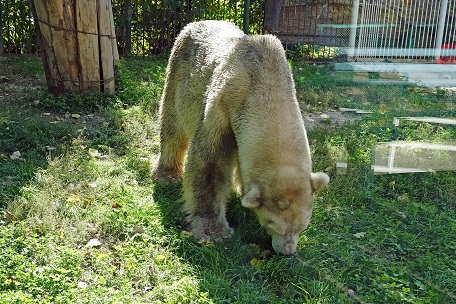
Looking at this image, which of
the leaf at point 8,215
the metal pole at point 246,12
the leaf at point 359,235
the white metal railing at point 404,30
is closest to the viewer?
the leaf at point 8,215

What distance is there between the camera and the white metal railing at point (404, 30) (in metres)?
8.33

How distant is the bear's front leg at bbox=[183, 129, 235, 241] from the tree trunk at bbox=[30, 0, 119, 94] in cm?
Result: 361

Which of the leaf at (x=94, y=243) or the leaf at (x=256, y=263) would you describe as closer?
the leaf at (x=256, y=263)

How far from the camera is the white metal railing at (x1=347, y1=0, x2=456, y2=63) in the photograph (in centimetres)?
833

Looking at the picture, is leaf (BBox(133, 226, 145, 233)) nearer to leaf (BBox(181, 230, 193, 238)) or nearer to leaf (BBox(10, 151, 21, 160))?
leaf (BBox(181, 230, 193, 238))

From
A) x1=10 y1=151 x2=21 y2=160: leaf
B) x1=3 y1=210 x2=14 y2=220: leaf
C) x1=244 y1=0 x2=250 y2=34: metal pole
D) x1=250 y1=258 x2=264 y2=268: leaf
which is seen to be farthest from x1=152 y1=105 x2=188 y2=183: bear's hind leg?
x1=244 y1=0 x2=250 y2=34: metal pole

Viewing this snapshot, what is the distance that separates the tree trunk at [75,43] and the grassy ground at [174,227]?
0.48 meters

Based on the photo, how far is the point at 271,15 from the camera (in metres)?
12.9

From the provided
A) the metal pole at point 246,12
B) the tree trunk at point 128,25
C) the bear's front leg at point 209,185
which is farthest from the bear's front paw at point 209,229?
the metal pole at point 246,12

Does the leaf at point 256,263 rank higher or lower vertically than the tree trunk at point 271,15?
lower

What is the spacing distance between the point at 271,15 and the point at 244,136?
8.94 metres

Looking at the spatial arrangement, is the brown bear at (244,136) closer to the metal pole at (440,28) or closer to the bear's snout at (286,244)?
the bear's snout at (286,244)

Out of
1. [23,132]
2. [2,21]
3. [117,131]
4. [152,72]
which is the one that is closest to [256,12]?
[152,72]

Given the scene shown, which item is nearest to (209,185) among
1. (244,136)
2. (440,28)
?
(244,136)
